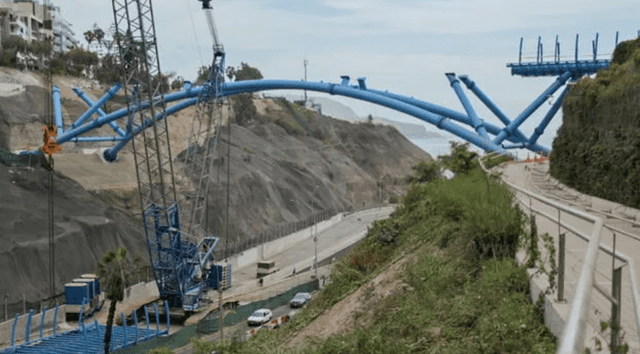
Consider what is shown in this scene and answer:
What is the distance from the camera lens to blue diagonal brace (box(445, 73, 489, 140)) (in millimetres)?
61281

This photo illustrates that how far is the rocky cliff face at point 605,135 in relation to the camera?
2262 centimetres

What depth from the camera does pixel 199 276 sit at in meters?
60.3

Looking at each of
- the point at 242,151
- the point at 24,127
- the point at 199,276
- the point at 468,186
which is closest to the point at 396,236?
the point at 468,186

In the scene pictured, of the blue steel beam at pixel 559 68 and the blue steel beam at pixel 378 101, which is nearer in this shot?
the blue steel beam at pixel 559 68

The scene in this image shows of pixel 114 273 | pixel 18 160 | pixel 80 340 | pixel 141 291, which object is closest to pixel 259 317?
pixel 114 273

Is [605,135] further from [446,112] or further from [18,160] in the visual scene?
[18,160]

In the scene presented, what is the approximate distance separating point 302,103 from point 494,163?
148887 millimetres

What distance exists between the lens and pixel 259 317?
154ft

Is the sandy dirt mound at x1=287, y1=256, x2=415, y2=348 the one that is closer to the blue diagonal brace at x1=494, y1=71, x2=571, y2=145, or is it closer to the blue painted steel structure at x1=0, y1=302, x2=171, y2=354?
the blue painted steel structure at x1=0, y1=302, x2=171, y2=354

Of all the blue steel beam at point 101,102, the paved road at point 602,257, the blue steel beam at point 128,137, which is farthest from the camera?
the blue steel beam at point 128,137

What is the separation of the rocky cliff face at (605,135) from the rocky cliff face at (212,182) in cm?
3853

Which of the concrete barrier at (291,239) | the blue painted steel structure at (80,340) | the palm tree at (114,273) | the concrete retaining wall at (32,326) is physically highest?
the palm tree at (114,273)

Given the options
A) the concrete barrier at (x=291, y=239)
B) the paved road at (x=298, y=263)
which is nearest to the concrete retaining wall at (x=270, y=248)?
the concrete barrier at (x=291, y=239)

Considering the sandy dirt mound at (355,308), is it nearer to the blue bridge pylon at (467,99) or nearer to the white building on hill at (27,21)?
the blue bridge pylon at (467,99)
